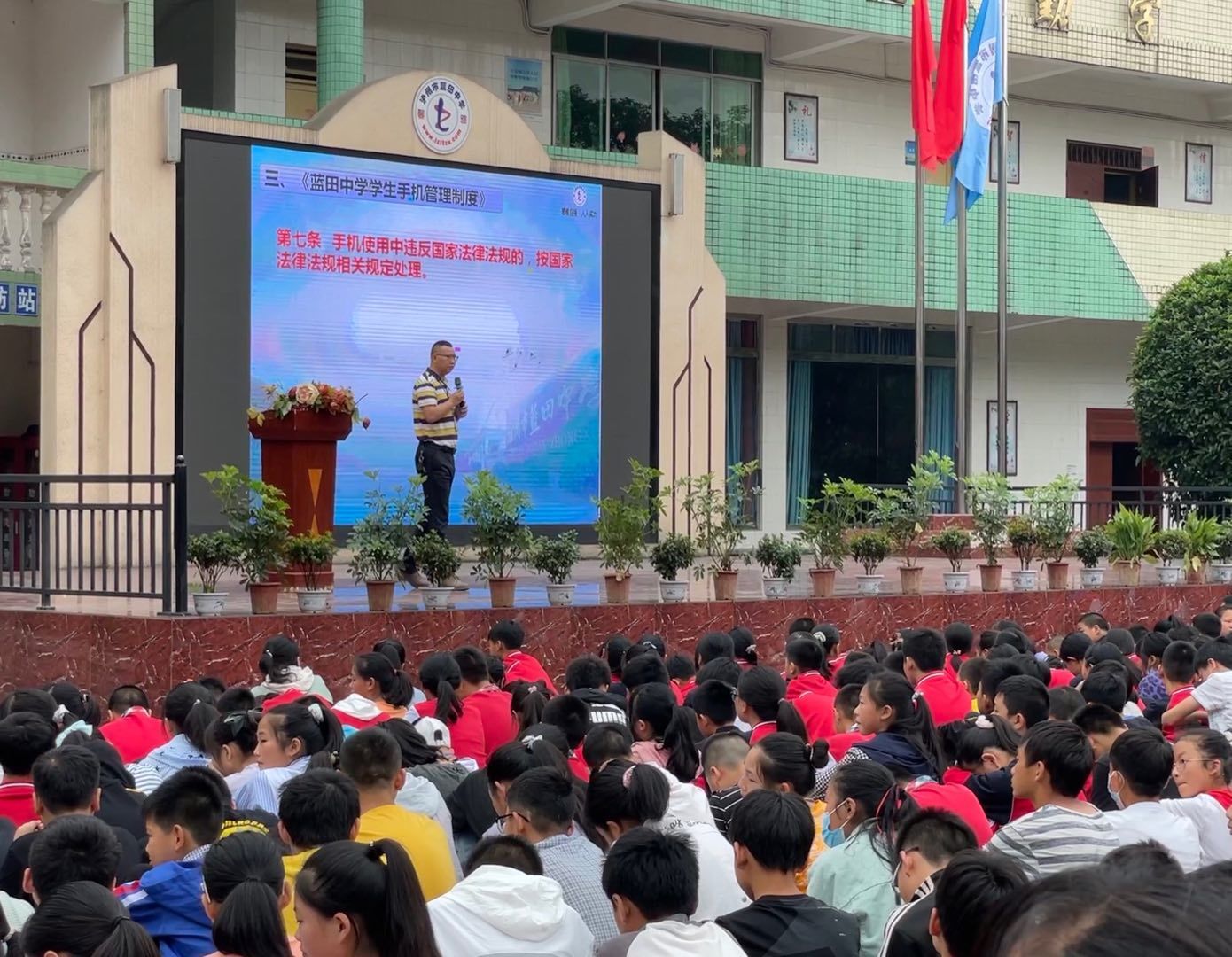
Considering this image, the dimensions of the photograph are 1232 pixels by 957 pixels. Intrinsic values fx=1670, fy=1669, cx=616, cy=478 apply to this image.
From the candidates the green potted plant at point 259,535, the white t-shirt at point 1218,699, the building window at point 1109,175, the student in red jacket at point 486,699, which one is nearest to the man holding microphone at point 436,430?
the green potted plant at point 259,535

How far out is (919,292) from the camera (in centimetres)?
1883

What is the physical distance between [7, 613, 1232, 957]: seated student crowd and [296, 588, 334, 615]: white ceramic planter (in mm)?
2960

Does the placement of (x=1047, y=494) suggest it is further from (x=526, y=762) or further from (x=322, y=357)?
(x=526, y=762)

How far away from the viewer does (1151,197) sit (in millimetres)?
23000

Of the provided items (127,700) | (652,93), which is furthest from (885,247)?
(127,700)

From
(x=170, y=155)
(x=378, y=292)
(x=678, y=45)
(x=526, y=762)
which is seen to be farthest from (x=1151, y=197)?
(x=526, y=762)

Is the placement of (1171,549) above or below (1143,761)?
above

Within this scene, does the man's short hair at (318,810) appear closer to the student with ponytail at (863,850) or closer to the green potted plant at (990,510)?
the student with ponytail at (863,850)

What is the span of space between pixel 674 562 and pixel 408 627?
228cm

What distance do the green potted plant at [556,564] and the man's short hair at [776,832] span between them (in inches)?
292

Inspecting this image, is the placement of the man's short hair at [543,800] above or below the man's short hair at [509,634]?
below

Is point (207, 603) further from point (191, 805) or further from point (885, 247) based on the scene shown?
point (885, 247)

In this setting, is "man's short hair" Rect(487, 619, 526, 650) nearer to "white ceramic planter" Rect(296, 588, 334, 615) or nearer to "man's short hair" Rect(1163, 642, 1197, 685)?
"white ceramic planter" Rect(296, 588, 334, 615)

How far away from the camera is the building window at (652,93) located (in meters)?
18.6
